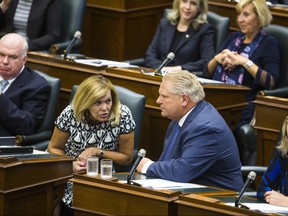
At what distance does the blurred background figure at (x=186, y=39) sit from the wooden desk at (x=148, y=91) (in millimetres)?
556

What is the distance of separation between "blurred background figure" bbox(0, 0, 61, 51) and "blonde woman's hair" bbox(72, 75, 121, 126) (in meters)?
1.56

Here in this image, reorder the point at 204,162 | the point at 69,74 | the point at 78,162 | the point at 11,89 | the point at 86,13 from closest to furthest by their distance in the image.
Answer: the point at 204,162, the point at 78,162, the point at 11,89, the point at 69,74, the point at 86,13

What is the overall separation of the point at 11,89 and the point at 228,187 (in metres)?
1.34

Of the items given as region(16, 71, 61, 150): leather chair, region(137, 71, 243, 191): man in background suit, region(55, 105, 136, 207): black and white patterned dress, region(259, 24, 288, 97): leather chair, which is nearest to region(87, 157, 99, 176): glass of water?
region(137, 71, 243, 191): man in background suit

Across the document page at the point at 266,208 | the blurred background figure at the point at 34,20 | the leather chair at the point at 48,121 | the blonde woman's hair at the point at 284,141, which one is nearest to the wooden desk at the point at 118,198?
the document page at the point at 266,208

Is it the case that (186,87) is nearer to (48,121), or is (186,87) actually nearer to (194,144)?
(194,144)

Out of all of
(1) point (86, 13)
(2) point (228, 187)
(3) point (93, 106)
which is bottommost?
(2) point (228, 187)

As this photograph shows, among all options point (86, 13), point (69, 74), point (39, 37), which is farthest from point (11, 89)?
point (86, 13)

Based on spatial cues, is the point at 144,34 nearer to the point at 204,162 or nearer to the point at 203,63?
the point at 203,63

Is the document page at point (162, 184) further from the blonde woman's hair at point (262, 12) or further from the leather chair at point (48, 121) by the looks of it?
the blonde woman's hair at point (262, 12)

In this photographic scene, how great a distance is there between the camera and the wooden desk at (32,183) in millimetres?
3607

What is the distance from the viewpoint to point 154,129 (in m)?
4.80

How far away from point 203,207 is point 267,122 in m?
1.42

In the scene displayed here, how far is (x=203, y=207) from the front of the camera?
3.23 metres
